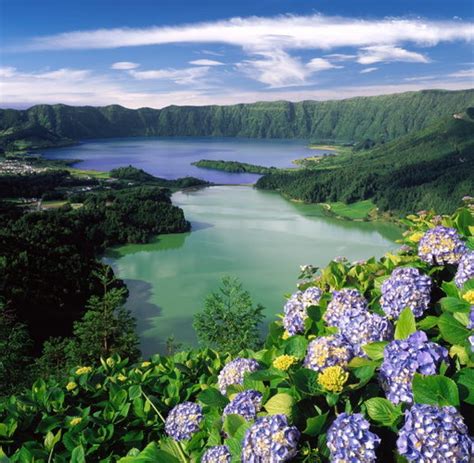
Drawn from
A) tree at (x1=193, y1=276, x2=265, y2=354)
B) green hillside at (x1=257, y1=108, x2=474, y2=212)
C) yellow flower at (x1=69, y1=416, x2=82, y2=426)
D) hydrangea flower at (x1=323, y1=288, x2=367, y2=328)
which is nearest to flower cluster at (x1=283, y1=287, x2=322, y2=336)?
hydrangea flower at (x1=323, y1=288, x2=367, y2=328)

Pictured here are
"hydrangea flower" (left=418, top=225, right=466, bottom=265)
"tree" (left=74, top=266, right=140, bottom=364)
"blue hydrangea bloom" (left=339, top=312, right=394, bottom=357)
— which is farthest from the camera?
"tree" (left=74, top=266, right=140, bottom=364)

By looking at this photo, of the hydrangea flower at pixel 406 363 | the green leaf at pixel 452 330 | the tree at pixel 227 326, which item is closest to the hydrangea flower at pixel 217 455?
the hydrangea flower at pixel 406 363

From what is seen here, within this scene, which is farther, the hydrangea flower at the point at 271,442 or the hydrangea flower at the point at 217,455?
the hydrangea flower at the point at 217,455

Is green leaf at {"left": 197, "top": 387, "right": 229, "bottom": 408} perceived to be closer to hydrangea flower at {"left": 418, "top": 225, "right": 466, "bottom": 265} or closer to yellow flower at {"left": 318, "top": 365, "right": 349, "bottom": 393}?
yellow flower at {"left": 318, "top": 365, "right": 349, "bottom": 393}

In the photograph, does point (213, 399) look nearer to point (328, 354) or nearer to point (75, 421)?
point (328, 354)

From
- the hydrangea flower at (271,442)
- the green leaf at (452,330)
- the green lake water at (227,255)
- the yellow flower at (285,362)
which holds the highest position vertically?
the green leaf at (452,330)

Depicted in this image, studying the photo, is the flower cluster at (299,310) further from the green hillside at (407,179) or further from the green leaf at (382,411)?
the green hillside at (407,179)

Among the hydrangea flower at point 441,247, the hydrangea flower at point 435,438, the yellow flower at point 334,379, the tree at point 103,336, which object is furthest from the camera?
the tree at point 103,336
